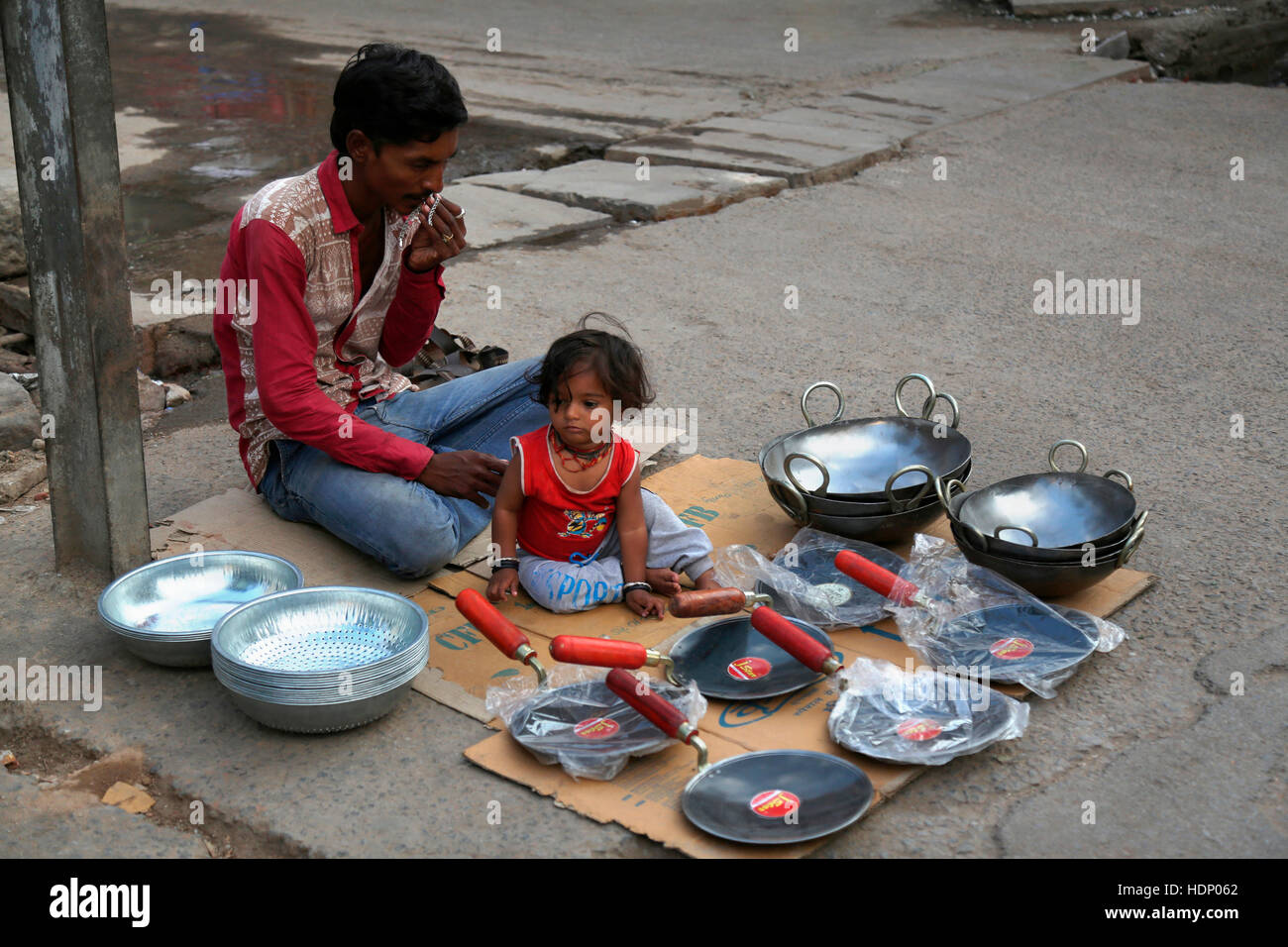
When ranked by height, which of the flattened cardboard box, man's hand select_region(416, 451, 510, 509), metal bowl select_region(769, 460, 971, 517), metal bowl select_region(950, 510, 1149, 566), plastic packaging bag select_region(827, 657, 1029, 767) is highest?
man's hand select_region(416, 451, 510, 509)

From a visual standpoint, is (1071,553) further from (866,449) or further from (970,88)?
(970,88)

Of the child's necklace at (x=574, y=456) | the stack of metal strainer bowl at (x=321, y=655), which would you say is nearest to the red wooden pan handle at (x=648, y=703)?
the stack of metal strainer bowl at (x=321, y=655)

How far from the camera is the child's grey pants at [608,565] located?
106 inches

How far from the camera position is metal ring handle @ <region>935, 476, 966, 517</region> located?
8.90 feet

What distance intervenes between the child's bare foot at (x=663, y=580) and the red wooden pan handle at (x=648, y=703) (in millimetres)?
529

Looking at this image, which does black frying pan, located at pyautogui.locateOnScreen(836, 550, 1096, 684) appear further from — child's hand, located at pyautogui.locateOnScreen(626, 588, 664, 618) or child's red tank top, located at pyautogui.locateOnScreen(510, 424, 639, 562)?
child's red tank top, located at pyautogui.locateOnScreen(510, 424, 639, 562)

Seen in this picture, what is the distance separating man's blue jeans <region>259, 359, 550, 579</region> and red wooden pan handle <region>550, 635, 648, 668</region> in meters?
0.62

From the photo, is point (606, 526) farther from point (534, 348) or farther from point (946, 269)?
point (946, 269)

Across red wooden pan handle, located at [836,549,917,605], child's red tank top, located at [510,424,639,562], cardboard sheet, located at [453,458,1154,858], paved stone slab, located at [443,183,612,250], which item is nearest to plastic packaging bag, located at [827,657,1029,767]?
cardboard sheet, located at [453,458,1154,858]

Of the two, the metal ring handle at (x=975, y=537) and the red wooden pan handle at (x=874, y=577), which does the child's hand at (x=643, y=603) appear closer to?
the red wooden pan handle at (x=874, y=577)

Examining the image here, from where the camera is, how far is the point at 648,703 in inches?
84.7

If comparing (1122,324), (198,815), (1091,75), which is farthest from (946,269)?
(1091,75)
